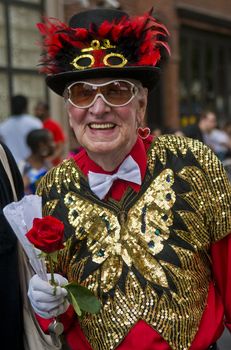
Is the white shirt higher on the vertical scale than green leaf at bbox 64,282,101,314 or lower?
lower

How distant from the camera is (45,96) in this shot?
12.5 meters

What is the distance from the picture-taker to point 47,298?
2.83 metres

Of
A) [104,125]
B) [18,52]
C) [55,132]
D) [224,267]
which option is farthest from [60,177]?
[18,52]

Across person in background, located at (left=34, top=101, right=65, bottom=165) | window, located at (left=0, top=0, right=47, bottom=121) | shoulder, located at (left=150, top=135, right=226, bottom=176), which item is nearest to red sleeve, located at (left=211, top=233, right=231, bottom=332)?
shoulder, located at (left=150, top=135, right=226, bottom=176)

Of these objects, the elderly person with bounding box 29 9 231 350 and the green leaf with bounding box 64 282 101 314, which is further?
the elderly person with bounding box 29 9 231 350

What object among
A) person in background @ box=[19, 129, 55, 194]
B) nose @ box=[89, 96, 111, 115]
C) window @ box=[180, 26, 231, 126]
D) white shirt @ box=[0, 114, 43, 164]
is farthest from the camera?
window @ box=[180, 26, 231, 126]

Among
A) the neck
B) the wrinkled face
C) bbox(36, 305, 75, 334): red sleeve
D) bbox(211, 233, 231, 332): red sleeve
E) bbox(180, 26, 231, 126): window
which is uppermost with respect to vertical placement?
the wrinkled face

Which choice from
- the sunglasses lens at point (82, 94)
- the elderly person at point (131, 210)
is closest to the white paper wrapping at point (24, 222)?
the elderly person at point (131, 210)

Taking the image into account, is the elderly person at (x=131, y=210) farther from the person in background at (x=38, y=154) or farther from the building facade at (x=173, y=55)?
the building facade at (x=173, y=55)

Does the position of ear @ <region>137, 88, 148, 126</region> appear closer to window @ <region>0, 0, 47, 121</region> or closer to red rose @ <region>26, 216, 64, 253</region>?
red rose @ <region>26, 216, 64, 253</region>

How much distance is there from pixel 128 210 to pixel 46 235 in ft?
1.73

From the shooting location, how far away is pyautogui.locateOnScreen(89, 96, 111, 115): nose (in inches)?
119

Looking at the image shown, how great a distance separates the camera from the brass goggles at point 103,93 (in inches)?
120

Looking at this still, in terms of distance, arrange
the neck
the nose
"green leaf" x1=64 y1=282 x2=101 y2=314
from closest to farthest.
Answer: "green leaf" x1=64 y1=282 x2=101 y2=314 < the nose < the neck
